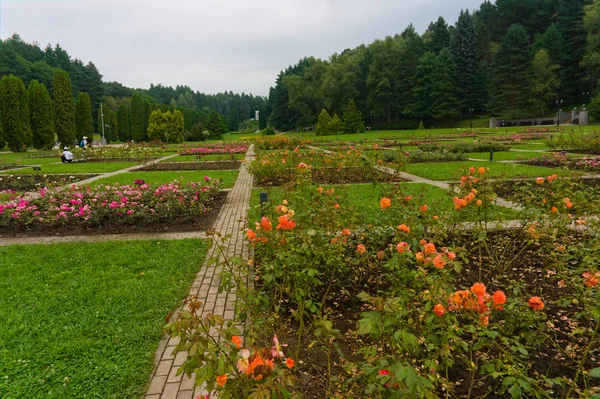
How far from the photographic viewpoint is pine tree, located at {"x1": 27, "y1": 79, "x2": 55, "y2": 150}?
26.0m

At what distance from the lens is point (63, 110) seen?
89.0ft

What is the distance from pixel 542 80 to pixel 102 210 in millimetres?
47624

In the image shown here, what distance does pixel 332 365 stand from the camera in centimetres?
229

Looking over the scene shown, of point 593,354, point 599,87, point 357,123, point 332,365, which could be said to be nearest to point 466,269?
point 593,354

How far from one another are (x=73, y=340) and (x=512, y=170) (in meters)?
10.7

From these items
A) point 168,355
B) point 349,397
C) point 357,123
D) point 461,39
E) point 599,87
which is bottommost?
point 168,355

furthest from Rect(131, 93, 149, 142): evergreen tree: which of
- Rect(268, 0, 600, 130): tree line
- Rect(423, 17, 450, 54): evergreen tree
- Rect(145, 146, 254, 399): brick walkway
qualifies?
Rect(145, 146, 254, 399): brick walkway

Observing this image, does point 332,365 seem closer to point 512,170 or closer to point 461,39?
point 512,170

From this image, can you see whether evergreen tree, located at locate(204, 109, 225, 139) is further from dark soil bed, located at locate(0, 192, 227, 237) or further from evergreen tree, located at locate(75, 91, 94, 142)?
dark soil bed, located at locate(0, 192, 227, 237)

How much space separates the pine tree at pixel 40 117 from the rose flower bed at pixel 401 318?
95.8ft

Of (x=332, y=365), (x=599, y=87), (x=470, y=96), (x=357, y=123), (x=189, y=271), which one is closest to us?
(x=332, y=365)

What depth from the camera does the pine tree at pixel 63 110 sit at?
88.7 ft

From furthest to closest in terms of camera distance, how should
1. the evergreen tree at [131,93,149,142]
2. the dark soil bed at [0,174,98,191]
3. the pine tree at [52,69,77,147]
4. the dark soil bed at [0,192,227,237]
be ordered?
the evergreen tree at [131,93,149,142]
the pine tree at [52,69,77,147]
the dark soil bed at [0,174,98,191]
the dark soil bed at [0,192,227,237]

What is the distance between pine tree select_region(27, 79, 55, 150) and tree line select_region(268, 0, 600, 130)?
34.2 metres
